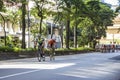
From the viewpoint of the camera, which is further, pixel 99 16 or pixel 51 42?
pixel 99 16

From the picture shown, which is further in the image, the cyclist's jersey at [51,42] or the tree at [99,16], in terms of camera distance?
the tree at [99,16]

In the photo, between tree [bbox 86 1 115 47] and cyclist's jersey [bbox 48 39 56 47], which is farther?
tree [bbox 86 1 115 47]

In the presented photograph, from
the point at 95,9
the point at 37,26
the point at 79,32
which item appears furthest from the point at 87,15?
the point at 79,32

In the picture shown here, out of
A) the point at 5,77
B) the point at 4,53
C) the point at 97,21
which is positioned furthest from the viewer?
the point at 97,21

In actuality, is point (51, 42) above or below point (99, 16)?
below

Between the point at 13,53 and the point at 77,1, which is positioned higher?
the point at 77,1

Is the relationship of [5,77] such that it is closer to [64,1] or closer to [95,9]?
[64,1]

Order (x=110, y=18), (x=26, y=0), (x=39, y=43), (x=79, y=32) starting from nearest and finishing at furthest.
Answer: (x=39, y=43), (x=26, y=0), (x=110, y=18), (x=79, y=32)

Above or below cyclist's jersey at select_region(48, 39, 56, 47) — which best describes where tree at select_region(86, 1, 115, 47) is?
above

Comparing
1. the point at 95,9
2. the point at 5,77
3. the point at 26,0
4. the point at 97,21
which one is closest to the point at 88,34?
the point at 97,21

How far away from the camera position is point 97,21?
6675cm

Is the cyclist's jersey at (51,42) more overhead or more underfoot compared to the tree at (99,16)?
more underfoot

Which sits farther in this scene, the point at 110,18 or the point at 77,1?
the point at 110,18

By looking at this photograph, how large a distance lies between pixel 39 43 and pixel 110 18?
49.5 m
